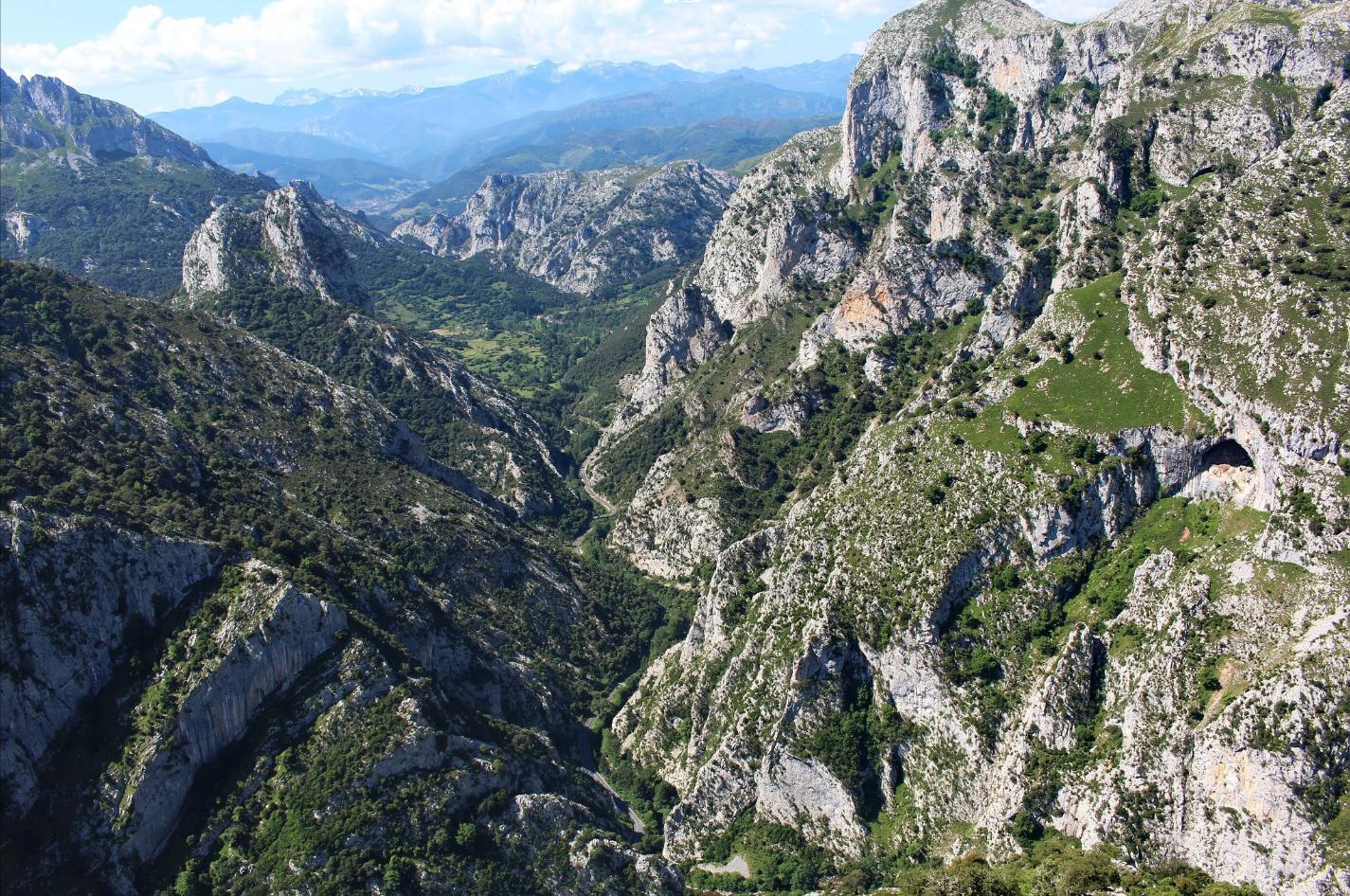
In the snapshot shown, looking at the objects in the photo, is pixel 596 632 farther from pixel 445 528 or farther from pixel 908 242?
pixel 908 242

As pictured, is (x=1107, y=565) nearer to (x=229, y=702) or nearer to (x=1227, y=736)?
(x=1227, y=736)

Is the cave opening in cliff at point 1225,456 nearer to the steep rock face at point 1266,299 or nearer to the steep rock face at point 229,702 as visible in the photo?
the steep rock face at point 1266,299

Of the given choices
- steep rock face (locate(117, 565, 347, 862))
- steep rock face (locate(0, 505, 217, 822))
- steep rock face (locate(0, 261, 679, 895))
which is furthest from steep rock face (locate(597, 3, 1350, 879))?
steep rock face (locate(0, 505, 217, 822))

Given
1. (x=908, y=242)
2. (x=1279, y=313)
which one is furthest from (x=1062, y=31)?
(x=1279, y=313)

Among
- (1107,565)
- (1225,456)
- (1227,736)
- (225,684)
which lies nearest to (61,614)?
(225,684)

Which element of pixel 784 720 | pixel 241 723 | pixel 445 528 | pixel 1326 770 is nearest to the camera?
pixel 1326 770

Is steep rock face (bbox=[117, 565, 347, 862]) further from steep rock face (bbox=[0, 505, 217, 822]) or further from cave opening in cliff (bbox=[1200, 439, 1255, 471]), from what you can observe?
cave opening in cliff (bbox=[1200, 439, 1255, 471])

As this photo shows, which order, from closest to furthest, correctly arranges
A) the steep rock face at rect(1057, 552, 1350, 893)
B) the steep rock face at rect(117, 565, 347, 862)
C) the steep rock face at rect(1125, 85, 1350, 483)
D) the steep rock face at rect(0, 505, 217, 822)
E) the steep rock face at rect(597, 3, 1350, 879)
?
the steep rock face at rect(1057, 552, 1350, 893) → the steep rock face at rect(597, 3, 1350, 879) → the steep rock face at rect(0, 505, 217, 822) → the steep rock face at rect(117, 565, 347, 862) → the steep rock face at rect(1125, 85, 1350, 483)
